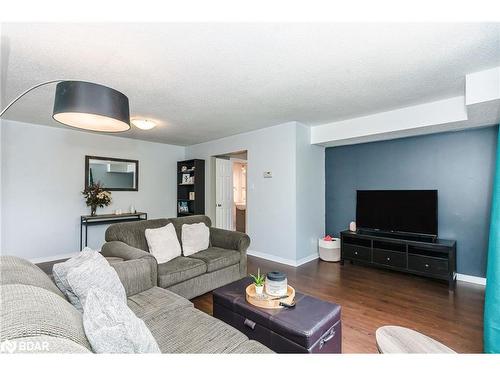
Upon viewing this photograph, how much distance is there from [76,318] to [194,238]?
208 centimetres

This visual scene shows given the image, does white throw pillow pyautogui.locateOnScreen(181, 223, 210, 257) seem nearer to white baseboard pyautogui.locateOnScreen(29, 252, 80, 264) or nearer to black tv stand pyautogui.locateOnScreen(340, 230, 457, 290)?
black tv stand pyautogui.locateOnScreen(340, 230, 457, 290)

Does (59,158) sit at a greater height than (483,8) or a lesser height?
lesser

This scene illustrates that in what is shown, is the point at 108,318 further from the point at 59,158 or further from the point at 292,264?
the point at 59,158

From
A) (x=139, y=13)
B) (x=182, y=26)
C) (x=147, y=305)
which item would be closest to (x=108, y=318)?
(x=147, y=305)

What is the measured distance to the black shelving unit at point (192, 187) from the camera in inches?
220

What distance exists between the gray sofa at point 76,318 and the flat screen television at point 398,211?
330 centimetres

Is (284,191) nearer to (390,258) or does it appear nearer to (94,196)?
(390,258)

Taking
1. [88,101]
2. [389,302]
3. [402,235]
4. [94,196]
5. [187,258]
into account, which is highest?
[88,101]

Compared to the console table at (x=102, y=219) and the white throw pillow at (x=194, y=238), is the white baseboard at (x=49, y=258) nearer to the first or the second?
the console table at (x=102, y=219)

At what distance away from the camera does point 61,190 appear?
433 centimetres

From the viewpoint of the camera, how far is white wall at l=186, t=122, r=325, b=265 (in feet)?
13.1

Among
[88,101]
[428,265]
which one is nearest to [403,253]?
[428,265]

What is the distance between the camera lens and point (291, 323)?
4.88ft
